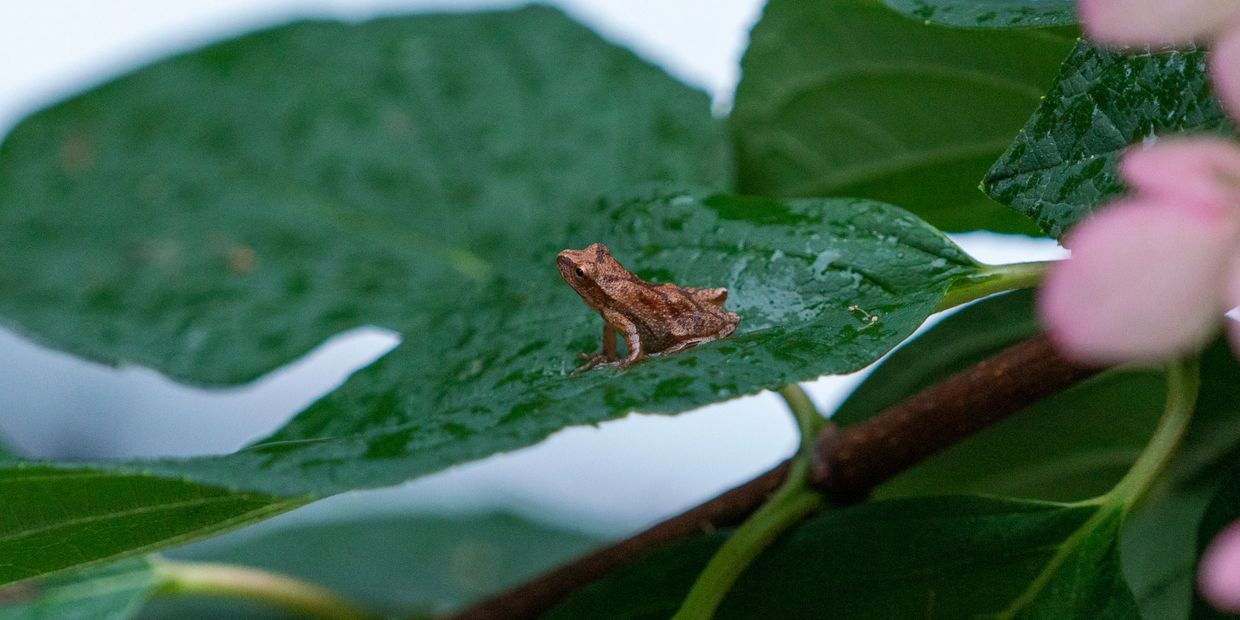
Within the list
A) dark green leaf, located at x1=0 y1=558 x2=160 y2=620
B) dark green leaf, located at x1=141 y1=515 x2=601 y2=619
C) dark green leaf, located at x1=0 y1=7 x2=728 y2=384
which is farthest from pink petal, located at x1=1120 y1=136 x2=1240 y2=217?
dark green leaf, located at x1=141 y1=515 x2=601 y2=619

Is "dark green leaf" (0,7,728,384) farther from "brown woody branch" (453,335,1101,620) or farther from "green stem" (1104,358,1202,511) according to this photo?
"green stem" (1104,358,1202,511)

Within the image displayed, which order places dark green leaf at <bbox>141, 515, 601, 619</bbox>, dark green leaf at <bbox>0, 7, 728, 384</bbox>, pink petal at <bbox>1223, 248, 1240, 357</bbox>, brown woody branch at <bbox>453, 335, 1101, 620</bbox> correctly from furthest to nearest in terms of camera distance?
dark green leaf at <bbox>141, 515, 601, 619</bbox> → dark green leaf at <bbox>0, 7, 728, 384</bbox> → brown woody branch at <bbox>453, 335, 1101, 620</bbox> → pink petal at <bbox>1223, 248, 1240, 357</bbox>

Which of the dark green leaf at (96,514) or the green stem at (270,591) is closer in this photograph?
the dark green leaf at (96,514)

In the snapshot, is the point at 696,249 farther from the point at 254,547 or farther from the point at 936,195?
the point at 254,547

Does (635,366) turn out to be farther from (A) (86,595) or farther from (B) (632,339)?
(A) (86,595)

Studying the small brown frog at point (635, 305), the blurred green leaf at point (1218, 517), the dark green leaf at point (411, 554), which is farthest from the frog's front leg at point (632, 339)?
the dark green leaf at point (411, 554)

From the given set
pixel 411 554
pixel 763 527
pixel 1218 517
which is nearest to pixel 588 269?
pixel 763 527

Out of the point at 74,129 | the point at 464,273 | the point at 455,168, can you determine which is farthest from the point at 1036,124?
the point at 74,129

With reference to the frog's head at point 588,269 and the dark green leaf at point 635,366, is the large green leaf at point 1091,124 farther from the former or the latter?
the frog's head at point 588,269
